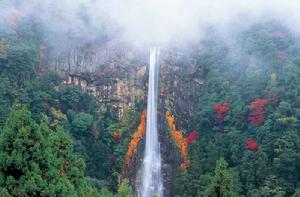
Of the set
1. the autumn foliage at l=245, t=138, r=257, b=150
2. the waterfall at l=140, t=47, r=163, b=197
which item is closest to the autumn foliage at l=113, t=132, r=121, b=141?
the waterfall at l=140, t=47, r=163, b=197

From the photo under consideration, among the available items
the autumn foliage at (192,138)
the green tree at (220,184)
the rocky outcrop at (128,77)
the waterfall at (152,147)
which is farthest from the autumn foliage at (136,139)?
the green tree at (220,184)

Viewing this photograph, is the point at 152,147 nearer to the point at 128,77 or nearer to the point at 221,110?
the point at 221,110

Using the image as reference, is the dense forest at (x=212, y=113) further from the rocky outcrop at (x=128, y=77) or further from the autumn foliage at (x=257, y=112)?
the rocky outcrop at (x=128, y=77)

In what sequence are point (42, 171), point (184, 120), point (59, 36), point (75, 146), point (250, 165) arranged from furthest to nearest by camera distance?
point (59, 36)
point (184, 120)
point (75, 146)
point (250, 165)
point (42, 171)

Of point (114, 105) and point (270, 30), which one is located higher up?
point (270, 30)

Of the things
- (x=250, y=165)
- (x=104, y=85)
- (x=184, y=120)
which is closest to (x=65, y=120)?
(x=104, y=85)

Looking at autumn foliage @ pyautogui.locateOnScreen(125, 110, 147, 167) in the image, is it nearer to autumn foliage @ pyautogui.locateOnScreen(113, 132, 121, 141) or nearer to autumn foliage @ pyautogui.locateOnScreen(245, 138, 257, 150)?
autumn foliage @ pyautogui.locateOnScreen(113, 132, 121, 141)

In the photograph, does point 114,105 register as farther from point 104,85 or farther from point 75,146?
point 75,146
